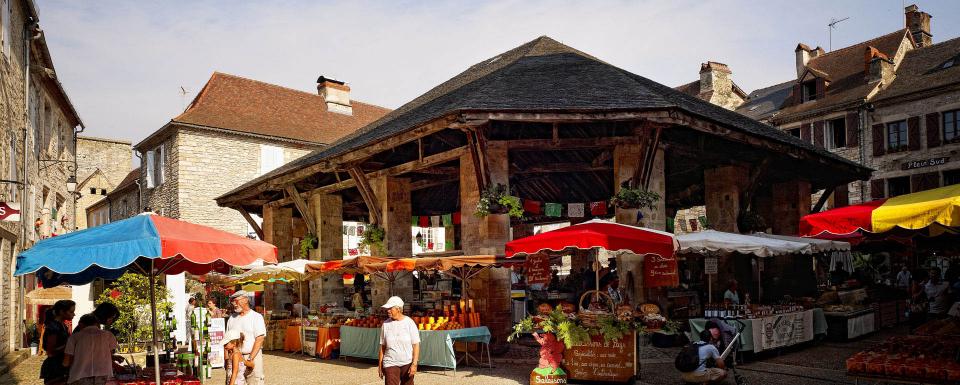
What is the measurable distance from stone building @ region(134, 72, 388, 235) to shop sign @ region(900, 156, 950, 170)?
21343 millimetres

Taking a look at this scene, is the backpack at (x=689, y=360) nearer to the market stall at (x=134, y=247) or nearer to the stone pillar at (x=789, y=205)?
the market stall at (x=134, y=247)

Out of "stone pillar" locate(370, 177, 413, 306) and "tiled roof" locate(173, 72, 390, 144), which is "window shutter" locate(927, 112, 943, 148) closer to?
"stone pillar" locate(370, 177, 413, 306)

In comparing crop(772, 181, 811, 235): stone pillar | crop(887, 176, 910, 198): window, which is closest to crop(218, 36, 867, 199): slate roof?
crop(772, 181, 811, 235): stone pillar

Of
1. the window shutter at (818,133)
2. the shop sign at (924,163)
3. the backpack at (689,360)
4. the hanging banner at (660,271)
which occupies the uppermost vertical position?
the window shutter at (818,133)

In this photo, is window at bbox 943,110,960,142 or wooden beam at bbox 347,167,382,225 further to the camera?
window at bbox 943,110,960,142

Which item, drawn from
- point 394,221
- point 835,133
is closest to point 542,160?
point 394,221

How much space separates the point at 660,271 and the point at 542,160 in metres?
5.05

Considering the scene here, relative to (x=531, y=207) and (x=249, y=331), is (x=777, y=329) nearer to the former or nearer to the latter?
(x=531, y=207)

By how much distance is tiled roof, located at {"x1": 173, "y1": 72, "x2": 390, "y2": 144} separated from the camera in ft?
91.5

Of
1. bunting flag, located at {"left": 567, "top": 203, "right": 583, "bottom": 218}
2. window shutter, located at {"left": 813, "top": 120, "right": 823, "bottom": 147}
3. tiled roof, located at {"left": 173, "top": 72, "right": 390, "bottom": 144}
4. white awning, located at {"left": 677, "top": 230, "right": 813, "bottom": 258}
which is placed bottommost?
white awning, located at {"left": 677, "top": 230, "right": 813, "bottom": 258}

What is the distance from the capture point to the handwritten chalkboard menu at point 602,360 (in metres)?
9.17

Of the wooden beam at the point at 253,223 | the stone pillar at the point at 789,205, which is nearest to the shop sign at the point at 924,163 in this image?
the stone pillar at the point at 789,205

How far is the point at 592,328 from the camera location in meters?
9.33

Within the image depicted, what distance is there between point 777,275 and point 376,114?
2215cm
